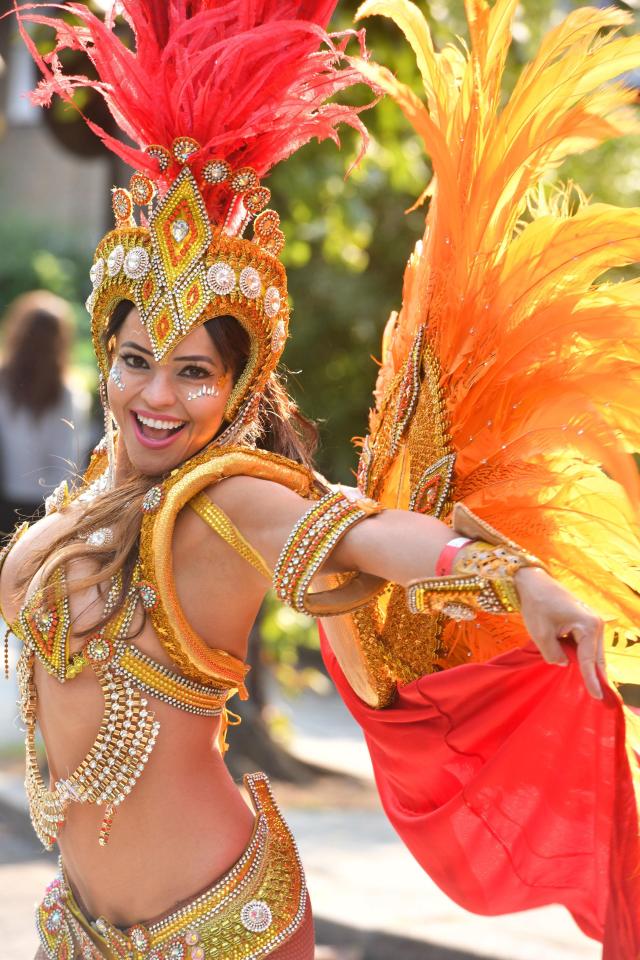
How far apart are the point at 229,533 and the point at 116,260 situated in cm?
55

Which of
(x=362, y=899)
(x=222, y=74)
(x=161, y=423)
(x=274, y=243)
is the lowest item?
(x=362, y=899)

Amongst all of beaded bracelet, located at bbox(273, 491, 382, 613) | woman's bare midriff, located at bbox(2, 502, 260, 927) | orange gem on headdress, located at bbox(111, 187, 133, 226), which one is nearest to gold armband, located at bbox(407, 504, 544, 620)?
beaded bracelet, located at bbox(273, 491, 382, 613)

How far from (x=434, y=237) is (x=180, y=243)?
51 cm

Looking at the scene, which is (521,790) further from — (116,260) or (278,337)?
(116,260)

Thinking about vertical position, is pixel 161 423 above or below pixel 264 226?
below

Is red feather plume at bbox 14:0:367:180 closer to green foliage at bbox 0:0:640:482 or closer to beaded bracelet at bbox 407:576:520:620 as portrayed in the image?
beaded bracelet at bbox 407:576:520:620

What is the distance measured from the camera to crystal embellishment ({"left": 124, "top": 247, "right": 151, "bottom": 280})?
93.1 inches

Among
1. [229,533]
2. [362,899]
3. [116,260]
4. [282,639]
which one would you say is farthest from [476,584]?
[282,639]

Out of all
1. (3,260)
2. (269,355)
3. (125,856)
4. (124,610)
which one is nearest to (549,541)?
(269,355)

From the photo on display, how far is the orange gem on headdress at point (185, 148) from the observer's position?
2371 millimetres

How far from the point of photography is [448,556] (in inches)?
77.0

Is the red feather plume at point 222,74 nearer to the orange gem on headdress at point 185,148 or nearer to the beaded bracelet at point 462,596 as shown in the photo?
the orange gem on headdress at point 185,148

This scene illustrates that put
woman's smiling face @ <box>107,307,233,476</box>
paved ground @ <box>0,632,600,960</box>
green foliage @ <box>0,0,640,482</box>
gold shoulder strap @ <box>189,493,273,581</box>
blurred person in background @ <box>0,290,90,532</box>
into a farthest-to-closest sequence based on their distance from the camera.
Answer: blurred person in background @ <box>0,290,90,532</box>
green foliage @ <box>0,0,640,482</box>
paved ground @ <box>0,632,600,960</box>
woman's smiling face @ <box>107,307,233,476</box>
gold shoulder strap @ <box>189,493,273,581</box>

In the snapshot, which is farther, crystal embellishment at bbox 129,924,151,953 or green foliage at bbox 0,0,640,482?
green foliage at bbox 0,0,640,482
